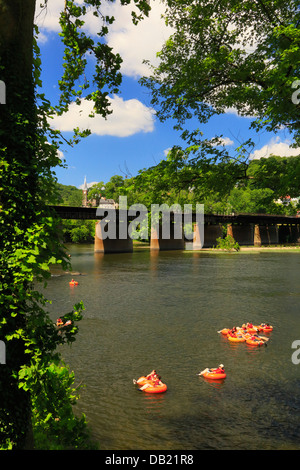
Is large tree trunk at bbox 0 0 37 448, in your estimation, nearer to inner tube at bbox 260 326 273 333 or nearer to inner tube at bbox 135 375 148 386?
inner tube at bbox 135 375 148 386

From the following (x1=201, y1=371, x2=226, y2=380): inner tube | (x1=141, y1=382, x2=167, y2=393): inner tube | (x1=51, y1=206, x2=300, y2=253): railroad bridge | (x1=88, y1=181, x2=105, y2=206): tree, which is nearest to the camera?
(x1=141, y1=382, x2=167, y2=393): inner tube

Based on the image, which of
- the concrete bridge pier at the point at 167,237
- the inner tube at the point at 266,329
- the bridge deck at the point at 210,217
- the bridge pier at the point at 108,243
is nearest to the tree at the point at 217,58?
the inner tube at the point at 266,329

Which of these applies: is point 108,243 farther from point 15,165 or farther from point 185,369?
point 15,165

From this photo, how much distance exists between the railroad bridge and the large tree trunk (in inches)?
2474

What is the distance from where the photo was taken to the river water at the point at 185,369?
9977 mm

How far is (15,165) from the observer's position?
526 centimetres

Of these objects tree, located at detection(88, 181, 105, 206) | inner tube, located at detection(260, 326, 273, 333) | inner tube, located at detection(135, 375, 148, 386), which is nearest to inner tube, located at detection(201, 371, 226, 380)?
inner tube, located at detection(135, 375, 148, 386)

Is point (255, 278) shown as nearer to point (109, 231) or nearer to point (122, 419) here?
point (122, 419)

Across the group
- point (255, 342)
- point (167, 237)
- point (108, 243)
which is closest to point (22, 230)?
point (255, 342)

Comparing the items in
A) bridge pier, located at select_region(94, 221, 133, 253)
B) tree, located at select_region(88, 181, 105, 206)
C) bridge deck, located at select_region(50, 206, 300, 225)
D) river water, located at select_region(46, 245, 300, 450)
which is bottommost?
river water, located at select_region(46, 245, 300, 450)

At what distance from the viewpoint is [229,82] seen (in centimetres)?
1147

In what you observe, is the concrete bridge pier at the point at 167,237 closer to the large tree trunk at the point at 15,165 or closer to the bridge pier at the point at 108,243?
the bridge pier at the point at 108,243

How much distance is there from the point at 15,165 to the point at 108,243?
7342 cm

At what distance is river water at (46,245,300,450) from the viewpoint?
998 cm
